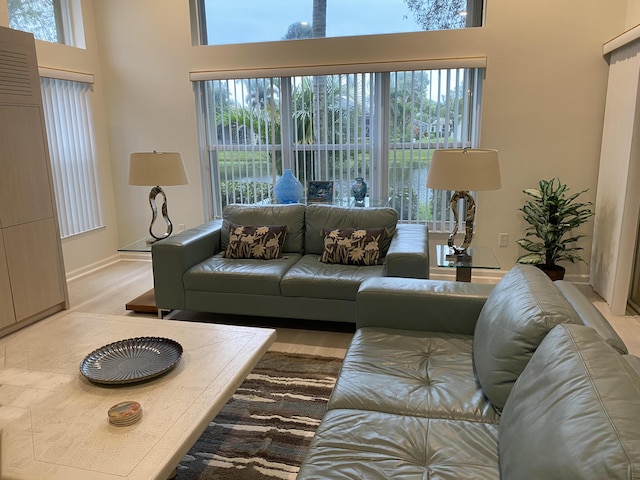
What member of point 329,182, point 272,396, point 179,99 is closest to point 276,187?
point 329,182

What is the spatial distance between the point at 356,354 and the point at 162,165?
7.27 ft

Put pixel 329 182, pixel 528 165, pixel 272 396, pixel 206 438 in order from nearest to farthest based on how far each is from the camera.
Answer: pixel 206 438 → pixel 272 396 → pixel 528 165 → pixel 329 182

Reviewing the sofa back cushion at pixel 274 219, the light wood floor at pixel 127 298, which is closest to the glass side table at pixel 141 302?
the light wood floor at pixel 127 298

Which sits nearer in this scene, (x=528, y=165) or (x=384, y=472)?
(x=384, y=472)

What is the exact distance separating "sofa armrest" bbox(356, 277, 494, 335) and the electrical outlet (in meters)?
2.13

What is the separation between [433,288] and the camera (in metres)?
2.28

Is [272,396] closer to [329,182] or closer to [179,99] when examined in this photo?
[329,182]

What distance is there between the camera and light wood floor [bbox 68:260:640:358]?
309cm

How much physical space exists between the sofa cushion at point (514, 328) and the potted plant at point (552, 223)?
2.15 m

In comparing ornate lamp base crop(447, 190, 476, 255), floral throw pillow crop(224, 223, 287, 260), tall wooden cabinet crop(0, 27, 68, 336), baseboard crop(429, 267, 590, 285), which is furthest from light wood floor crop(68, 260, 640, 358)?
ornate lamp base crop(447, 190, 476, 255)

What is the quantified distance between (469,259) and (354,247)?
2.66ft

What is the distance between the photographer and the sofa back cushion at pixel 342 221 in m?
3.54

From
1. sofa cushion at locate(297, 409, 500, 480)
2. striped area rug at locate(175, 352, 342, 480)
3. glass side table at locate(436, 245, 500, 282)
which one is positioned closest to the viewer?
sofa cushion at locate(297, 409, 500, 480)

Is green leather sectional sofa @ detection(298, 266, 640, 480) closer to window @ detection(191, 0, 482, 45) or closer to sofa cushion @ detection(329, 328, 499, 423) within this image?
sofa cushion @ detection(329, 328, 499, 423)
